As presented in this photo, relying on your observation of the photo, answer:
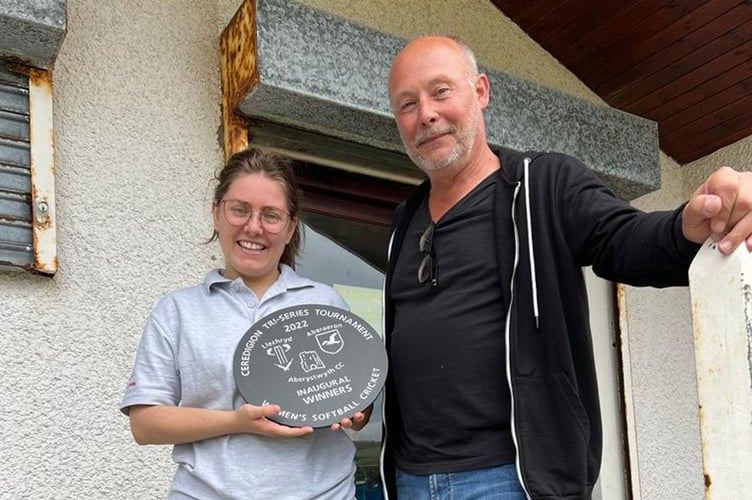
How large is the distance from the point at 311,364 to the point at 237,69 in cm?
141

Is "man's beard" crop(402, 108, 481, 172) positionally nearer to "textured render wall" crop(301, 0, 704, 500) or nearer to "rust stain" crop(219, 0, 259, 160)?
"rust stain" crop(219, 0, 259, 160)

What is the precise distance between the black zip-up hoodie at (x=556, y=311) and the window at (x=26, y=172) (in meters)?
1.45

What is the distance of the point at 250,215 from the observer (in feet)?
6.28

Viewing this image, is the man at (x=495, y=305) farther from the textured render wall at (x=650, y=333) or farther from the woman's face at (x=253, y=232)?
the textured render wall at (x=650, y=333)

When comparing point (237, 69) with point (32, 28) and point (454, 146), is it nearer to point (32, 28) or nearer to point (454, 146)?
point (32, 28)

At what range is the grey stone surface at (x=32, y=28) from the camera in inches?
89.4

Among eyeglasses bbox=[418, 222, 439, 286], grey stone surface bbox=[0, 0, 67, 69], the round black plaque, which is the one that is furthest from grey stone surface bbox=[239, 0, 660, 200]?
the round black plaque

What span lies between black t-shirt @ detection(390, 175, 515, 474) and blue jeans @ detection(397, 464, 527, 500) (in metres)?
0.02

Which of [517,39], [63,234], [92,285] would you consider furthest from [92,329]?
[517,39]

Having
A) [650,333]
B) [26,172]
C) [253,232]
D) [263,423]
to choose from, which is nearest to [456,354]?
[263,423]

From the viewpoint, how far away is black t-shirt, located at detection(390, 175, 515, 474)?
1.75m

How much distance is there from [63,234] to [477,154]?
139 cm

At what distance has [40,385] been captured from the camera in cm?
244

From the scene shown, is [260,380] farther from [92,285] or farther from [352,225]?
[352,225]
